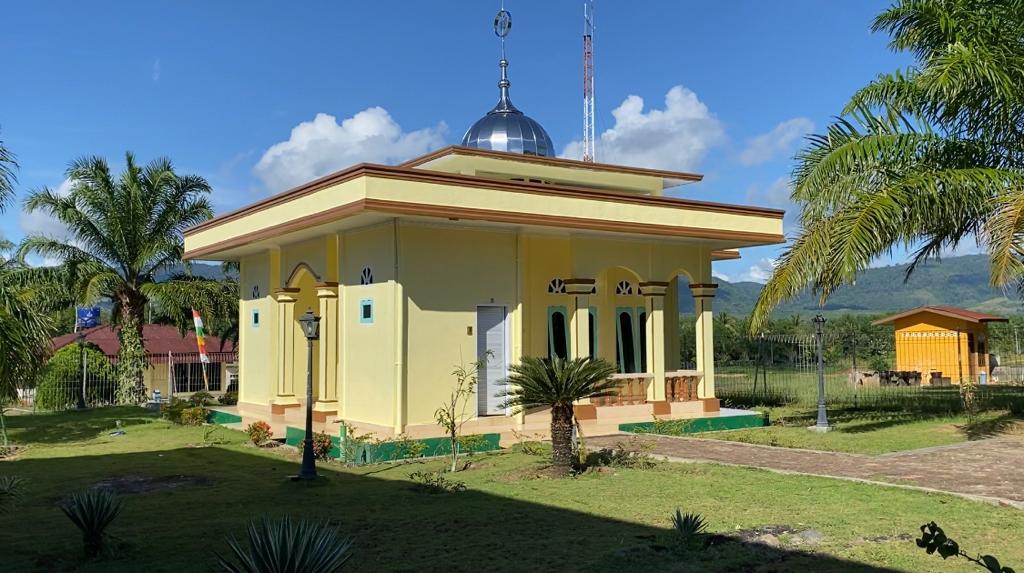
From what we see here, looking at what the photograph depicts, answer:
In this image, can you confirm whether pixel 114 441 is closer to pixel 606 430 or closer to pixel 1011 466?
pixel 606 430

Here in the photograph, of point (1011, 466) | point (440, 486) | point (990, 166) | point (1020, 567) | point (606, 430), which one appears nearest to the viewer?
point (1020, 567)

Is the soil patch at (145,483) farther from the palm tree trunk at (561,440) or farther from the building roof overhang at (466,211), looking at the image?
the palm tree trunk at (561,440)

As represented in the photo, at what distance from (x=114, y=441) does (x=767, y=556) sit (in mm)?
14990

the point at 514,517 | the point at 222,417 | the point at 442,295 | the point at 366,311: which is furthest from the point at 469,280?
the point at 222,417

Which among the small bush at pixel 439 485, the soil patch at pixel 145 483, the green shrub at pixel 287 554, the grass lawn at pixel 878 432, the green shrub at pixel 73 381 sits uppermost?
the green shrub at pixel 73 381

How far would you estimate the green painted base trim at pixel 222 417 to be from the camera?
2067cm

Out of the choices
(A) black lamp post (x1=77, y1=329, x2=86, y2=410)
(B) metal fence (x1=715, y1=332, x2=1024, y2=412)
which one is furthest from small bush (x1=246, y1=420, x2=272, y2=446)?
(B) metal fence (x1=715, y1=332, x2=1024, y2=412)

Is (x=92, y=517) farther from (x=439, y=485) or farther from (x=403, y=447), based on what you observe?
(x=403, y=447)

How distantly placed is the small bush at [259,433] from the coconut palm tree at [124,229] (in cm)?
960

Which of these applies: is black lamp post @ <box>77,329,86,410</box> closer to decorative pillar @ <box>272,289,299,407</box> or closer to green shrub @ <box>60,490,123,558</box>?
decorative pillar @ <box>272,289,299,407</box>

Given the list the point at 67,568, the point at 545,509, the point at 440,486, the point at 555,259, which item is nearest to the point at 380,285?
the point at 555,259

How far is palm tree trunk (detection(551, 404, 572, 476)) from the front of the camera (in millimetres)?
12117

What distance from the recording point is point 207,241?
21156 millimetres

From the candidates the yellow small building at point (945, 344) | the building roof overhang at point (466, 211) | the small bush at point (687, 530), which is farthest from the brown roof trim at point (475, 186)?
the yellow small building at point (945, 344)
